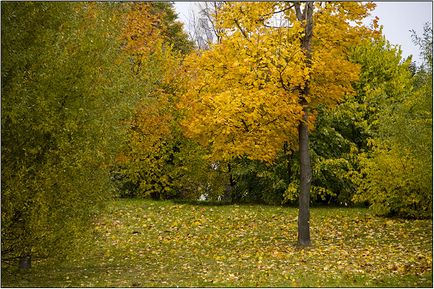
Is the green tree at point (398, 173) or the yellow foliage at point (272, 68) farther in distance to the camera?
the green tree at point (398, 173)

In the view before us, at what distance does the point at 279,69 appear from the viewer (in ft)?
40.2

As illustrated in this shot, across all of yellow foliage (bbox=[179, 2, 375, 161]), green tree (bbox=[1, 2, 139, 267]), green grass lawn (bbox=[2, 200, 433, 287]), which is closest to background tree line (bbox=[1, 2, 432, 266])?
green tree (bbox=[1, 2, 139, 267])

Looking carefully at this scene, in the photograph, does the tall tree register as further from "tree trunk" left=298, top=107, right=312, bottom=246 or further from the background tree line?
the background tree line

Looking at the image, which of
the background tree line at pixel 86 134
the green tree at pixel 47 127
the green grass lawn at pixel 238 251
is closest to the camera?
the green tree at pixel 47 127

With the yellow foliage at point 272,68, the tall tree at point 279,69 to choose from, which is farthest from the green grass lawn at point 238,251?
the yellow foliage at point 272,68

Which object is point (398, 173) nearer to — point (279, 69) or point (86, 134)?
point (279, 69)

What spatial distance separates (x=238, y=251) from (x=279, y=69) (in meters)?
4.53

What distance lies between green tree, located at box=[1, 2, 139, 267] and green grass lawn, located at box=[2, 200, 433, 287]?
1.02 meters

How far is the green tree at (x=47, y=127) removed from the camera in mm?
8797

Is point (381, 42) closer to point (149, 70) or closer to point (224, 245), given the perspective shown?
point (149, 70)

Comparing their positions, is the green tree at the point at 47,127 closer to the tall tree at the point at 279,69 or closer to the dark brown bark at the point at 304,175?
the tall tree at the point at 279,69

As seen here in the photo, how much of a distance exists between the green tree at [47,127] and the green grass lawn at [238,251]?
1024mm

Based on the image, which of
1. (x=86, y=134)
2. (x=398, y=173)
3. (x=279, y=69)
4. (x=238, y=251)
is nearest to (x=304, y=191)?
(x=238, y=251)

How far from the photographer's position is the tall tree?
12352 mm
